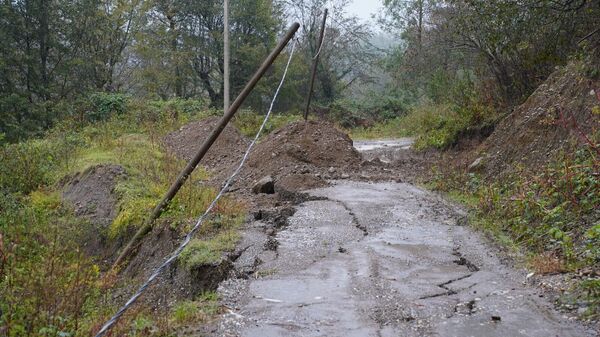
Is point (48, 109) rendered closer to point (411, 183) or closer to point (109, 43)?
Result: point (109, 43)

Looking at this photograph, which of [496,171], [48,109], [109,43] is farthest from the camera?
[109,43]

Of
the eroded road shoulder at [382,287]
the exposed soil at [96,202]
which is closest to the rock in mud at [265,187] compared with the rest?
the eroded road shoulder at [382,287]

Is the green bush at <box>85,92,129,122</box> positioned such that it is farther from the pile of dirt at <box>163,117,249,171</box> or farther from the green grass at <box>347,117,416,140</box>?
the green grass at <box>347,117,416,140</box>

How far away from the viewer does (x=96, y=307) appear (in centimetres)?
541

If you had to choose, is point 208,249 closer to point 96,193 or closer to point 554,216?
point 554,216

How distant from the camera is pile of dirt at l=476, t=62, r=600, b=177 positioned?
8141 millimetres

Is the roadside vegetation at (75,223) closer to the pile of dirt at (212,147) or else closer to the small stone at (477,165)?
the pile of dirt at (212,147)

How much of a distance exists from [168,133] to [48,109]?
7.59 metres

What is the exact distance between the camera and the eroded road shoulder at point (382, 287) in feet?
13.6

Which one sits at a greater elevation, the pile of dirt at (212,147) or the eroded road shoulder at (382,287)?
the pile of dirt at (212,147)

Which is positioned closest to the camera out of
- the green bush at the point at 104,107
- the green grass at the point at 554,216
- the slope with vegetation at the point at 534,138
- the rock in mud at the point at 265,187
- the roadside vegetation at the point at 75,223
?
the roadside vegetation at the point at 75,223

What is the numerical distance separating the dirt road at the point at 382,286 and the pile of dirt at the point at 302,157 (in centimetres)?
239

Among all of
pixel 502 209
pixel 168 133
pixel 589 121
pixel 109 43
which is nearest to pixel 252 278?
pixel 502 209

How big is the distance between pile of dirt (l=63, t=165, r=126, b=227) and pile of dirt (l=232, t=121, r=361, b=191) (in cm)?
238
